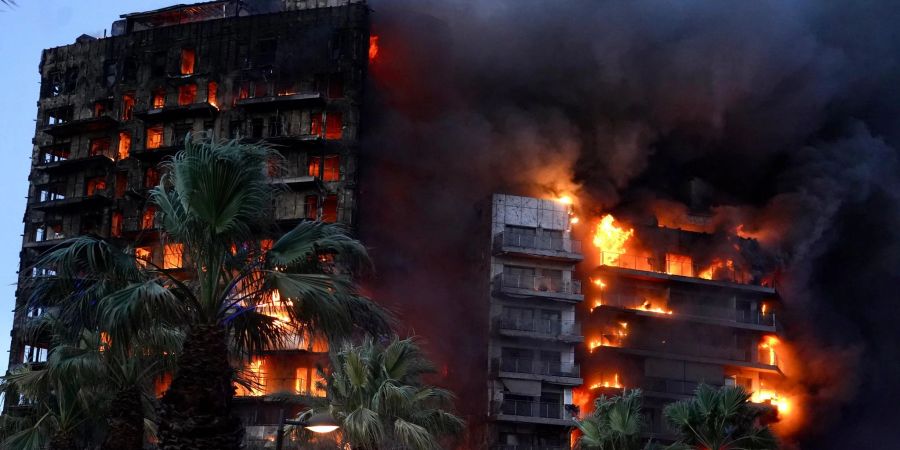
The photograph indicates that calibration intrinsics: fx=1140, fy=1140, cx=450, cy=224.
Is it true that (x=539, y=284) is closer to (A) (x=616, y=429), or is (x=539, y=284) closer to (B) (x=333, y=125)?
(B) (x=333, y=125)

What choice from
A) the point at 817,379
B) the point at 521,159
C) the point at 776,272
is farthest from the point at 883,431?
the point at 521,159

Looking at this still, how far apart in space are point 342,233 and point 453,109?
7141cm

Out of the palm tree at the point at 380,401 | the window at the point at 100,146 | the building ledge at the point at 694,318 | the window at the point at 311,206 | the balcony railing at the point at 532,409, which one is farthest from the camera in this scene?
the window at the point at 100,146

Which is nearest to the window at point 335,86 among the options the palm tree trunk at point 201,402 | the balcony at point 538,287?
the balcony at point 538,287

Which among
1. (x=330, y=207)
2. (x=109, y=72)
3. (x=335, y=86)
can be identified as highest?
(x=109, y=72)

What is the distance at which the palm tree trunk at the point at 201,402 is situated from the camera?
22.5 metres

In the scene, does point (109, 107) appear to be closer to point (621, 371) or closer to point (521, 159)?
point (521, 159)

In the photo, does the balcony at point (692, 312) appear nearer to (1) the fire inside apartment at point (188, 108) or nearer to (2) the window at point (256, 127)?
(1) the fire inside apartment at point (188, 108)

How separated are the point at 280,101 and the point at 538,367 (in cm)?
2854

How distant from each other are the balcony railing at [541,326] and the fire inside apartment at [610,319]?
0.09m

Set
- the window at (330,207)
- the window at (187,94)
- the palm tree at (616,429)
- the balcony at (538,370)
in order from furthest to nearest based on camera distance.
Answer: the window at (187,94), the window at (330,207), the balcony at (538,370), the palm tree at (616,429)

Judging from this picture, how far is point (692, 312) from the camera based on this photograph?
9150cm

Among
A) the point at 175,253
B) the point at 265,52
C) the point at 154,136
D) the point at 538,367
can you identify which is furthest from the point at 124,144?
the point at 175,253

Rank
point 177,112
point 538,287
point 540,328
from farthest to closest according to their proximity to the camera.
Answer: point 177,112 → point 538,287 → point 540,328
